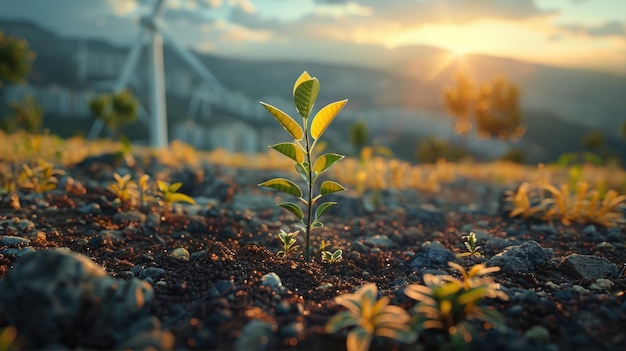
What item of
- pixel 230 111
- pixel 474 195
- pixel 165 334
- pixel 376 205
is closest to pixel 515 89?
pixel 474 195

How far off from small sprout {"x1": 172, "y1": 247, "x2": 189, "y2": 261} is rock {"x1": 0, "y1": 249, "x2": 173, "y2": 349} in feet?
3.61

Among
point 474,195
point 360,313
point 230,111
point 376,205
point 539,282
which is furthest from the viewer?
point 230,111

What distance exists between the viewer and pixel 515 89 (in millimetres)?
30266

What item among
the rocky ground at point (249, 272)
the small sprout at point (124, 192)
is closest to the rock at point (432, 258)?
the rocky ground at point (249, 272)

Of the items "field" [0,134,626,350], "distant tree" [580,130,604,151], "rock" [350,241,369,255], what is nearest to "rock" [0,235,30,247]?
"field" [0,134,626,350]

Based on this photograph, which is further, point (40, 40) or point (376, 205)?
point (40, 40)

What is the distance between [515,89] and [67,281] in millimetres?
32728

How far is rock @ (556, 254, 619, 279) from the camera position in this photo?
348 cm

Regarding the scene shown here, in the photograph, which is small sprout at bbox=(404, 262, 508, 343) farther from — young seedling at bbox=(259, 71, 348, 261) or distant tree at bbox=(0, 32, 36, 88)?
distant tree at bbox=(0, 32, 36, 88)

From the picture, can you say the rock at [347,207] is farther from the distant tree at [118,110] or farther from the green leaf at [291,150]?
the distant tree at [118,110]

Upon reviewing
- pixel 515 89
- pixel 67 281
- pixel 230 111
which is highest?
pixel 515 89

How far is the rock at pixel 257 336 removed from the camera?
2221 millimetres

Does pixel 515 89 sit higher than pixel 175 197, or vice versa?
pixel 515 89

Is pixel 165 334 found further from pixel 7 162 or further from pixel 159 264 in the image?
pixel 7 162
